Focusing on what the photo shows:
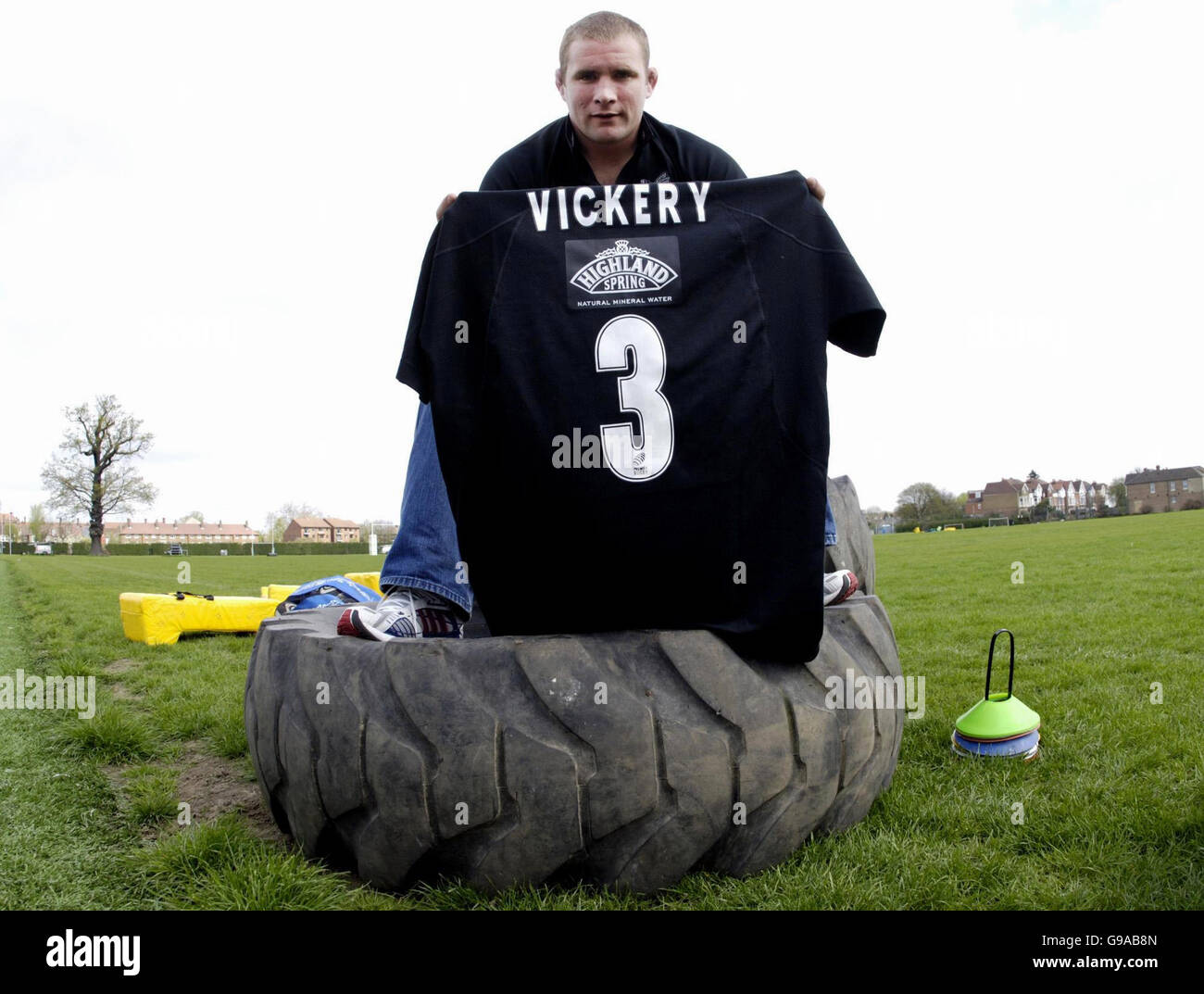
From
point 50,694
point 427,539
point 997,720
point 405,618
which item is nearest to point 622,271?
point 427,539

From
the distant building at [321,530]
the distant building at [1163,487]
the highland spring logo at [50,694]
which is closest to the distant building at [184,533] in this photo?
the distant building at [321,530]

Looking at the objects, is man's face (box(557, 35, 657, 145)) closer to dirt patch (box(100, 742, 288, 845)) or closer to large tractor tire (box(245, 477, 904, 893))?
large tractor tire (box(245, 477, 904, 893))

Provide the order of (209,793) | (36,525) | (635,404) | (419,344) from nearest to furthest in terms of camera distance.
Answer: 1. (635,404)
2. (419,344)
3. (209,793)
4. (36,525)

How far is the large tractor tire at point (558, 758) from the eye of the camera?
79.7 inches

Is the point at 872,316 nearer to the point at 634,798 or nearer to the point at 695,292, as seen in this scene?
the point at 695,292

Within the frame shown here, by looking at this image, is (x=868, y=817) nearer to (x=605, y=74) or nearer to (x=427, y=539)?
(x=427, y=539)

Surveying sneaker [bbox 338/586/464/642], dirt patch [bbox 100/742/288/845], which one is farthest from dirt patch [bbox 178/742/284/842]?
sneaker [bbox 338/586/464/642]

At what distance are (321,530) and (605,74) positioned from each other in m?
129

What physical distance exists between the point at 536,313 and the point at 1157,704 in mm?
3717

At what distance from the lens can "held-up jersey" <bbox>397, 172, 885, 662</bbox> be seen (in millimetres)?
2221
